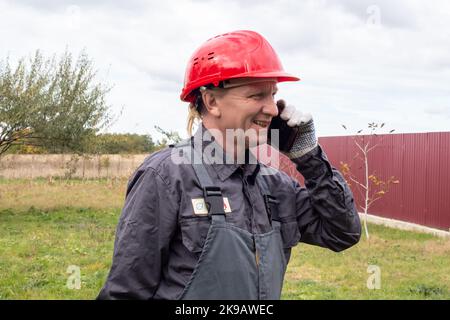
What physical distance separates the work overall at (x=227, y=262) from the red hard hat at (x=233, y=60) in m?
0.35

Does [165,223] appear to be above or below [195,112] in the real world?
below

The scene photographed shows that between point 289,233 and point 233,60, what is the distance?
703 mm

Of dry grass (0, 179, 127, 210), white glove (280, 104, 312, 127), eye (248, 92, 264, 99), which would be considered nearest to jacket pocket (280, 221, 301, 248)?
white glove (280, 104, 312, 127)

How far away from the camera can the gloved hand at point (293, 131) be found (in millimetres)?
2223

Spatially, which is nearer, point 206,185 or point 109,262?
point 206,185

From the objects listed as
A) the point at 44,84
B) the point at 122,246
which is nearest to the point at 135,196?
the point at 122,246

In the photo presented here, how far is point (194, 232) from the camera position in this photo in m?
1.86

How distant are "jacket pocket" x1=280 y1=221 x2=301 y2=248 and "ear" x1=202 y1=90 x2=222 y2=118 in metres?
0.50

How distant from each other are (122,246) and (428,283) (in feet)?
20.7

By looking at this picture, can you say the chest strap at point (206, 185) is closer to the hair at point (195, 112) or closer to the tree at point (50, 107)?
the hair at point (195, 112)

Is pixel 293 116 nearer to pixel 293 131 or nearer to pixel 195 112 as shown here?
pixel 293 131

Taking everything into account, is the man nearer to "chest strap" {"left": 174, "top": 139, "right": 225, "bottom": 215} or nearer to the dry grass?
"chest strap" {"left": 174, "top": 139, "right": 225, "bottom": 215}

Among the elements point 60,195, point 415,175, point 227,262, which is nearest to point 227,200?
point 227,262
